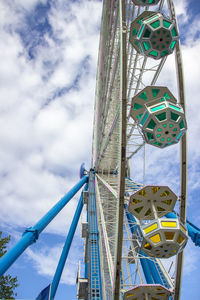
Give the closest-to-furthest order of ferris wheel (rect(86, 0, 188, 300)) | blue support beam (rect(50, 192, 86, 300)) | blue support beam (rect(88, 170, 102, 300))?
1. ferris wheel (rect(86, 0, 188, 300))
2. blue support beam (rect(88, 170, 102, 300))
3. blue support beam (rect(50, 192, 86, 300))

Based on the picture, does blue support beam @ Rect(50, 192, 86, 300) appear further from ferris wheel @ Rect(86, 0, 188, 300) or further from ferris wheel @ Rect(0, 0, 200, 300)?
ferris wheel @ Rect(86, 0, 188, 300)

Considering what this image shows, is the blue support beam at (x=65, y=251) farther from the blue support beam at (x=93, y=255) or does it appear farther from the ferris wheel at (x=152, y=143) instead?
the ferris wheel at (x=152, y=143)

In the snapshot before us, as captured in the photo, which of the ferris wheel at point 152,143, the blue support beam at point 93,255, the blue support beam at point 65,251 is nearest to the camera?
the ferris wheel at point 152,143

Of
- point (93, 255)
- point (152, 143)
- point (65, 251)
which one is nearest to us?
point (152, 143)

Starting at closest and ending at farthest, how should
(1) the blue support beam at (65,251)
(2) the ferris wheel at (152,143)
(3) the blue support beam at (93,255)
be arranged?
(2) the ferris wheel at (152,143), (3) the blue support beam at (93,255), (1) the blue support beam at (65,251)

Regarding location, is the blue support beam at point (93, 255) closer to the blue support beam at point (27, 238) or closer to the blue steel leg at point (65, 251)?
the blue steel leg at point (65, 251)

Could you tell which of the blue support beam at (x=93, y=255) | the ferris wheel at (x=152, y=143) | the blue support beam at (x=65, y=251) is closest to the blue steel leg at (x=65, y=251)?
the blue support beam at (x=65, y=251)

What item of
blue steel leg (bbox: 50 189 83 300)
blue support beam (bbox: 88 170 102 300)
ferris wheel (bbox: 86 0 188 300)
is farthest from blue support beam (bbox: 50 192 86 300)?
ferris wheel (bbox: 86 0 188 300)

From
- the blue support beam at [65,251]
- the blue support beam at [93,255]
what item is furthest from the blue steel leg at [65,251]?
the blue support beam at [93,255]

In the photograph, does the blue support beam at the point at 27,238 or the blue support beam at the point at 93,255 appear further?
the blue support beam at the point at 93,255

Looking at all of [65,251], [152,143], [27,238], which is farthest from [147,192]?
[65,251]

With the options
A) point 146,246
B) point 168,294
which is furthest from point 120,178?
point 168,294

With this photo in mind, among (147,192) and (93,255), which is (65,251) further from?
(147,192)

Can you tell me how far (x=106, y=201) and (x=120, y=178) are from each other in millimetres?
8237
